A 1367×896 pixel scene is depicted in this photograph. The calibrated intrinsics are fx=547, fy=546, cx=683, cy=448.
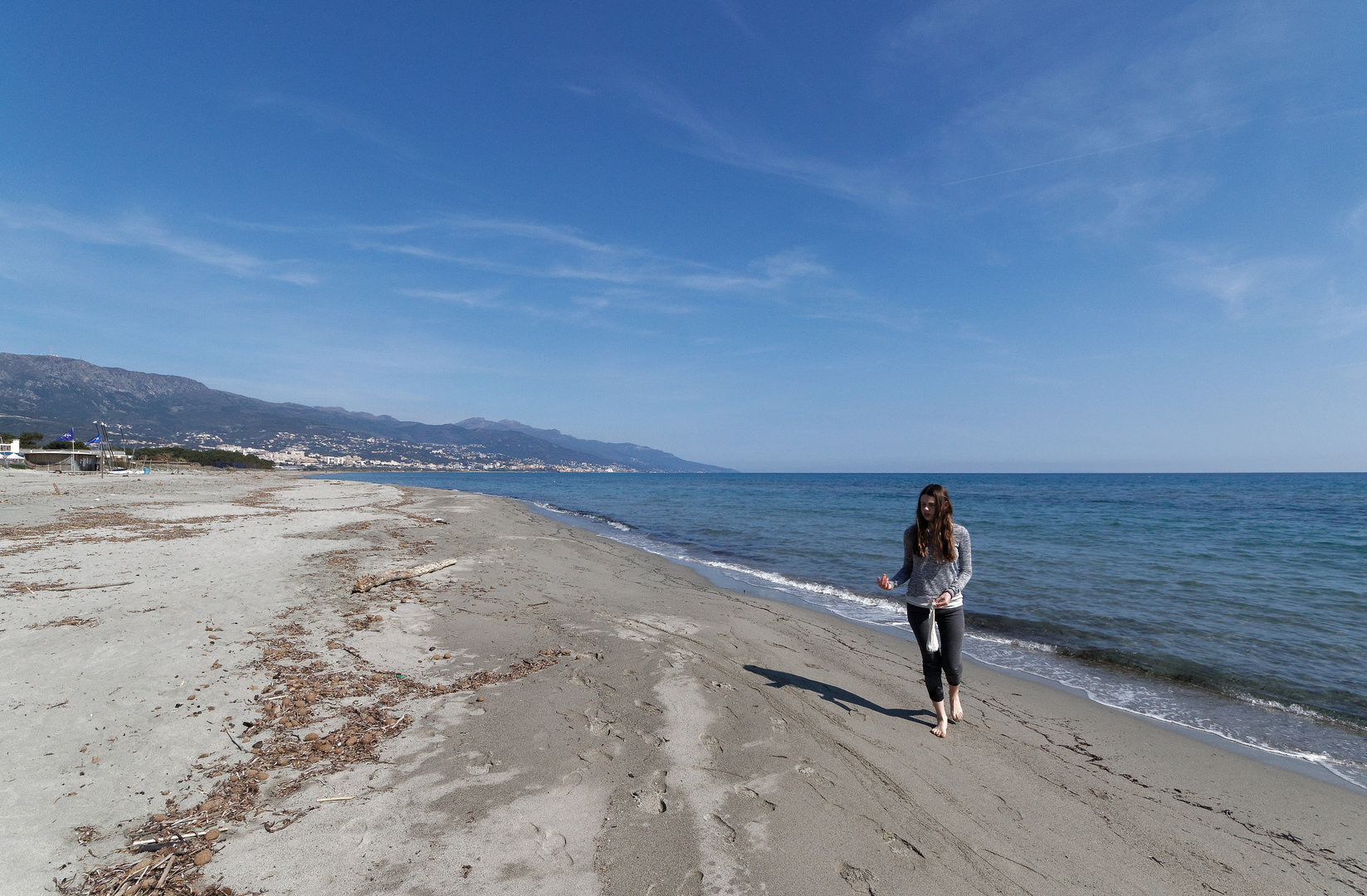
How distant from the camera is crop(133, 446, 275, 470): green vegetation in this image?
239ft

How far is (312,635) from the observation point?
22.2 feet

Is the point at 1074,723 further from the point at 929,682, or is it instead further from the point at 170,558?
the point at 170,558

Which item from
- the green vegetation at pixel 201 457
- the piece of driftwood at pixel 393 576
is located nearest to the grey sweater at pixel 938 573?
the piece of driftwood at pixel 393 576

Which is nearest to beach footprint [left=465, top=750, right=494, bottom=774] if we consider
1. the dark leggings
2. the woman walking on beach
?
the woman walking on beach

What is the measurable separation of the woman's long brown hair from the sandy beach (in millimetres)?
1785

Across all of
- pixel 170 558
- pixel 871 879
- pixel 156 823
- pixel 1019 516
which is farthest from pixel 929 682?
pixel 1019 516

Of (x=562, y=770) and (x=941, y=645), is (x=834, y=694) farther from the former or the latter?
(x=562, y=770)

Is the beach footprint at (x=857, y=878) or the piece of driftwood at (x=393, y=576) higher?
the beach footprint at (x=857, y=878)

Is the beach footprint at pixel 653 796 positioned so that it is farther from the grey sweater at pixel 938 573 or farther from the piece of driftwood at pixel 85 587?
the piece of driftwood at pixel 85 587

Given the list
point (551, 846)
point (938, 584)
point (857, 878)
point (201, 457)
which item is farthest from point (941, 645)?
point (201, 457)

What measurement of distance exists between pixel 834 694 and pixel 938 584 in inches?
75.3

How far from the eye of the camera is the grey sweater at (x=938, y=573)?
16.9 feet

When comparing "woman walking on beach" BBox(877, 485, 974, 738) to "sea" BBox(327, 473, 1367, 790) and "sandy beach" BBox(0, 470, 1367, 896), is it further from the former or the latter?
"sea" BBox(327, 473, 1367, 790)

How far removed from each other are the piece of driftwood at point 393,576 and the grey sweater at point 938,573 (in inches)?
328
